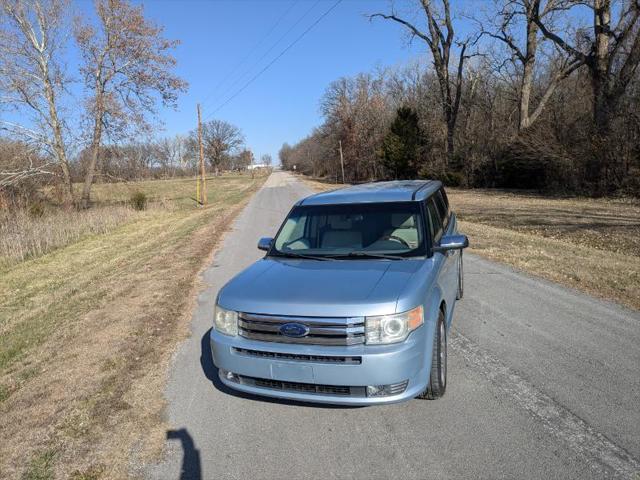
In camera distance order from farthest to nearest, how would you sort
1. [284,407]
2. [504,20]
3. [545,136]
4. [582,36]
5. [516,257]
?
Result: [504,20] < [582,36] < [545,136] < [516,257] < [284,407]

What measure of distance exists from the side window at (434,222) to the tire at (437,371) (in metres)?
1.04

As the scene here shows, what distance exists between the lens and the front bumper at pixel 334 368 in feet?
10.6

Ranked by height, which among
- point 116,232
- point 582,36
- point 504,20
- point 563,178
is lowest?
point 116,232

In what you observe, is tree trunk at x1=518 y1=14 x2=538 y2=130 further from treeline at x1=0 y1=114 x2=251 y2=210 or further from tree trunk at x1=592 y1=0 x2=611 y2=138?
treeline at x1=0 y1=114 x2=251 y2=210

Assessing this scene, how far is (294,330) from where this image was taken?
3373 millimetres

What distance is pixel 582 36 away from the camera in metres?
27.8

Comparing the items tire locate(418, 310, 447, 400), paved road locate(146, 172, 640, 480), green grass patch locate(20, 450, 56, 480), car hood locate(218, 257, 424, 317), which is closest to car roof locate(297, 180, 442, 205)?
car hood locate(218, 257, 424, 317)

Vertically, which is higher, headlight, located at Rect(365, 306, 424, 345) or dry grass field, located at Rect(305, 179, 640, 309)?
headlight, located at Rect(365, 306, 424, 345)

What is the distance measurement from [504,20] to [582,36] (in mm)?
4911

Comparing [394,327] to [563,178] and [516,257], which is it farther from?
[563,178]

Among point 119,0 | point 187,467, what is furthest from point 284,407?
point 119,0

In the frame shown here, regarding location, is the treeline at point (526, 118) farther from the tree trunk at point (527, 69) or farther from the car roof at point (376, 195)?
the car roof at point (376, 195)

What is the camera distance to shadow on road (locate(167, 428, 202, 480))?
3039 mm

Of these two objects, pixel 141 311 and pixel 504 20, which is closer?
pixel 141 311
